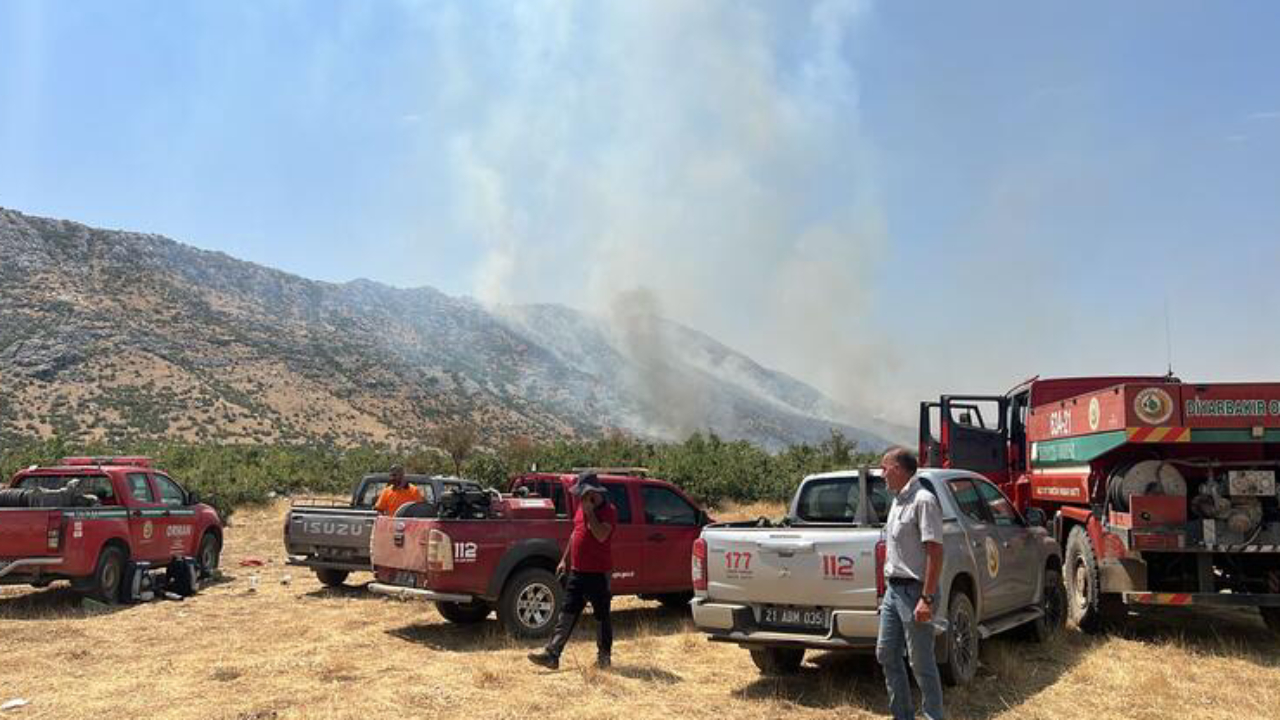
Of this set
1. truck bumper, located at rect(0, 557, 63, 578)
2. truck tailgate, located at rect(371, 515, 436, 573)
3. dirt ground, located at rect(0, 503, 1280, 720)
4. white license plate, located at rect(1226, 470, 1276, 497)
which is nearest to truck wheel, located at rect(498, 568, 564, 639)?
dirt ground, located at rect(0, 503, 1280, 720)

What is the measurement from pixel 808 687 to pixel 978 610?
150 cm

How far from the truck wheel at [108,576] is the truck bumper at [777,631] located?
835cm

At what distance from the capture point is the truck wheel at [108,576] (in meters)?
12.3

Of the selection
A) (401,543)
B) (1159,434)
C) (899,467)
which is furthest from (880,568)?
(401,543)

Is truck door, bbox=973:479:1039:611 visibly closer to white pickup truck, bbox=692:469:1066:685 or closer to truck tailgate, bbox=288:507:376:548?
white pickup truck, bbox=692:469:1066:685

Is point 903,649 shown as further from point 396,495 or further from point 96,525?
point 96,525

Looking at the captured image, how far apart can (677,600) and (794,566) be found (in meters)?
5.00

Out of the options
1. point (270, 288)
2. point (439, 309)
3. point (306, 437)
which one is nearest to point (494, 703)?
point (306, 437)

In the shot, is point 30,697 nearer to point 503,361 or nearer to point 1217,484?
point 1217,484

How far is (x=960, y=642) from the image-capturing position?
302 inches

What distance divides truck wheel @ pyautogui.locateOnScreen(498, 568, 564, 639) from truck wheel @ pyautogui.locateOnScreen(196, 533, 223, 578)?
6969mm

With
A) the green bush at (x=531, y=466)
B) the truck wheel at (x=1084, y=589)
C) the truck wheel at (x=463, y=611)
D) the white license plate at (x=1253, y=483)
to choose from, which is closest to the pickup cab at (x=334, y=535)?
the truck wheel at (x=463, y=611)

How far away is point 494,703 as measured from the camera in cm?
759

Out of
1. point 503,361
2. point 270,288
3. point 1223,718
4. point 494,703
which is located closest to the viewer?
point 1223,718
